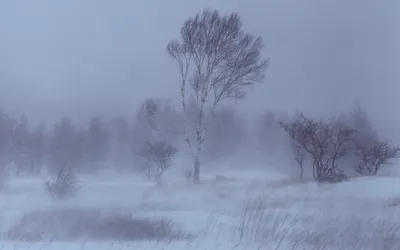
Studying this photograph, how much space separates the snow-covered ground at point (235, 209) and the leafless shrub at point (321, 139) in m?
0.68

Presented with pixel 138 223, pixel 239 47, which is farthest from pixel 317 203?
pixel 239 47

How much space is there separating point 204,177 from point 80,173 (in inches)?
91.8

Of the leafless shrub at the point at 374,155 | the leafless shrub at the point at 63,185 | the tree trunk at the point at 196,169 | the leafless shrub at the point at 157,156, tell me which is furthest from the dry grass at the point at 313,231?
the leafless shrub at the point at 63,185

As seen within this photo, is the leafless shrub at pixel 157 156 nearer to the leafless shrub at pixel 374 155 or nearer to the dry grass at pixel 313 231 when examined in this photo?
the dry grass at pixel 313 231

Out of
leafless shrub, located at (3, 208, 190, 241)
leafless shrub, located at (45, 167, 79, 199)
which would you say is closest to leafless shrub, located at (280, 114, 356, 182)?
leafless shrub, located at (3, 208, 190, 241)

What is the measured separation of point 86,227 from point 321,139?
4.68 m

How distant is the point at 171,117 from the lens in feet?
30.3

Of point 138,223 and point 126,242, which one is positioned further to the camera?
point 138,223

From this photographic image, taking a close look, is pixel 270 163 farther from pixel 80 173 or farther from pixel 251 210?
pixel 80 173

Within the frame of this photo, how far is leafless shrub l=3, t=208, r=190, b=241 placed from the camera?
663cm

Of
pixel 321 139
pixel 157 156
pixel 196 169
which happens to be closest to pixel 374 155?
pixel 321 139

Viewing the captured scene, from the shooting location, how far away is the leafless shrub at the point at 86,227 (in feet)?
21.8

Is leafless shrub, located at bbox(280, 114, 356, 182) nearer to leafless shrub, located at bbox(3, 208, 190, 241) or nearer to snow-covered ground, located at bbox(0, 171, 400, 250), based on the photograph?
snow-covered ground, located at bbox(0, 171, 400, 250)

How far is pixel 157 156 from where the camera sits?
909cm
